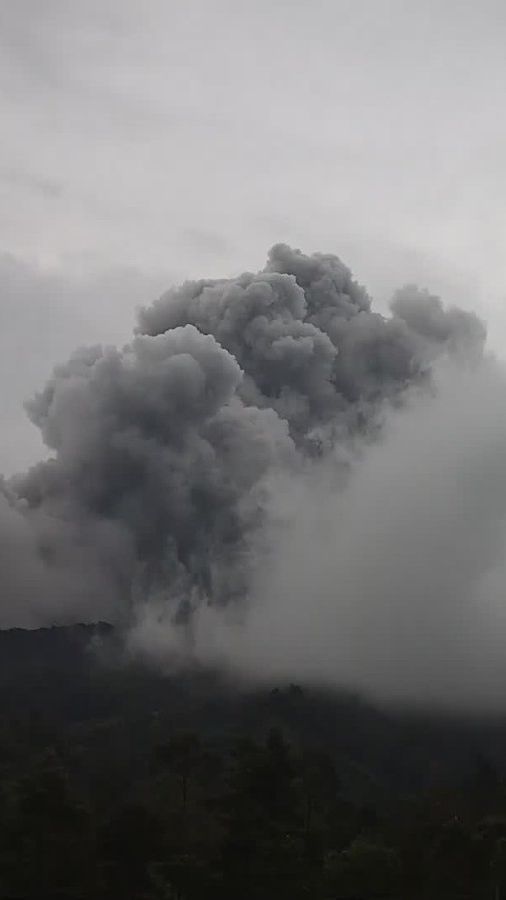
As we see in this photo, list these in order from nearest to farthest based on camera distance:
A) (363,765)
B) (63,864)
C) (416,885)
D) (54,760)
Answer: (63,864)
(416,885)
(54,760)
(363,765)

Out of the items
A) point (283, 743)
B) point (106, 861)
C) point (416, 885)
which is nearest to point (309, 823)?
point (283, 743)

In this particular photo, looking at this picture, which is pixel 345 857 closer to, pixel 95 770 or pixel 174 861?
pixel 174 861

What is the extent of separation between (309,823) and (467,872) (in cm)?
1140

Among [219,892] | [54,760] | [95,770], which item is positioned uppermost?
[95,770]

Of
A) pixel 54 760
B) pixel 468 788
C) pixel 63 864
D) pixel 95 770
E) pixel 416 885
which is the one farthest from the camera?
pixel 95 770

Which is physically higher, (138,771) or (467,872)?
(138,771)

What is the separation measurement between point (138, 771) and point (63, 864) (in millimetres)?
78528

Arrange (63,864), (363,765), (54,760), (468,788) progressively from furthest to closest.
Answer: (363,765) < (468,788) < (54,760) < (63,864)

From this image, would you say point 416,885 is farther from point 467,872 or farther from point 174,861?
point 174,861

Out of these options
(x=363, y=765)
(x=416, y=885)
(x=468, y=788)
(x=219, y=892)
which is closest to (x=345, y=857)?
(x=416, y=885)

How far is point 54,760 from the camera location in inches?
2382

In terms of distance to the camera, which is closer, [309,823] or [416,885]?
[416,885]

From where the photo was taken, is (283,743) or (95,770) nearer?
(283,743)

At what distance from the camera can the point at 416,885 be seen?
53312 millimetres
